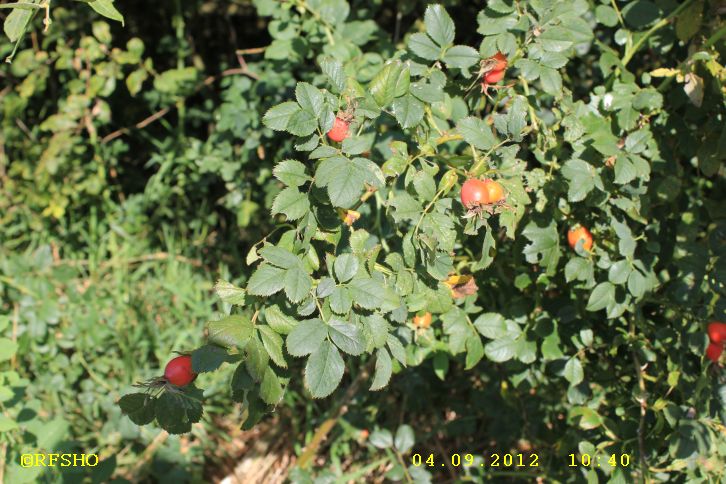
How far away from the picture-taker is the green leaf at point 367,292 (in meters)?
1.05

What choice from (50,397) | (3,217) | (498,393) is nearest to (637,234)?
(498,393)

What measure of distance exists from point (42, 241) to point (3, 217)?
0.78 feet

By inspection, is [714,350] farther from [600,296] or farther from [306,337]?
[306,337]

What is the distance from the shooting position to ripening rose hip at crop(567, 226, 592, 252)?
4.65ft

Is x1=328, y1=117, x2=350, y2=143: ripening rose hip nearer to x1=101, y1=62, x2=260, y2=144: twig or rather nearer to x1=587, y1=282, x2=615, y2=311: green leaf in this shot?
x1=587, y1=282, x2=615, y2=311: green leaf

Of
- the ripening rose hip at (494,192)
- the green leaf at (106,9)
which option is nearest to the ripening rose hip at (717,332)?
the ripening rose hip at (494,192)

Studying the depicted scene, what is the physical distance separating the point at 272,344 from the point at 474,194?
16.0 inches

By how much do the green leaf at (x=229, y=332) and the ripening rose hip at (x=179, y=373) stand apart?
0.34 ft

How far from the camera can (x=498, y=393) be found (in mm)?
1944

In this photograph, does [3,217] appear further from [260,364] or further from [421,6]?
[260,364]

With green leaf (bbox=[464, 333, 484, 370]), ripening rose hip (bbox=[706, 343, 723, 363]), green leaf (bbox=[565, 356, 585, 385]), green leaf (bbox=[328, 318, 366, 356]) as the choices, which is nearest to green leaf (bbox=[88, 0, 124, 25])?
green leaf (bbox=[328, 318, 366, 356])

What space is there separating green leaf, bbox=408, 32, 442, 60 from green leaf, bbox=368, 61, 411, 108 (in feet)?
0.45

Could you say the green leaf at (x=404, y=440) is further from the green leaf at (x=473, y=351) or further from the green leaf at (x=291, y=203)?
the green leaf at (x=291, y=203)
